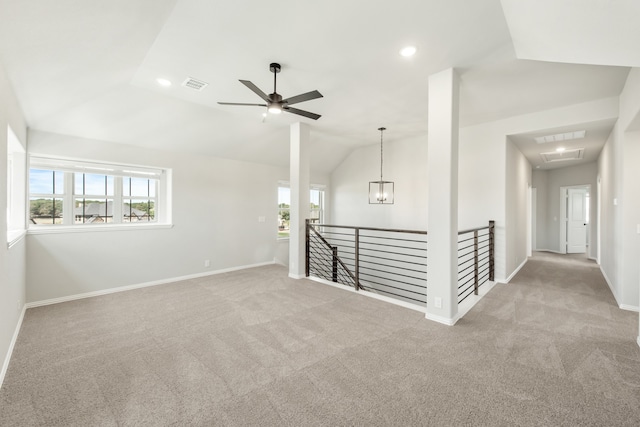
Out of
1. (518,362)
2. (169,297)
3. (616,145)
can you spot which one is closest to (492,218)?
(616,145)

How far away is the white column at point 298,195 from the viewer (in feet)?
16.6

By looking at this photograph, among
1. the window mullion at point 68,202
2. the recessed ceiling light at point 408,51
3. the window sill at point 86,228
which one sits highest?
the recessed ceiling light at point 408,51

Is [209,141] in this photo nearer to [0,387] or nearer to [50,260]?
[50,260]

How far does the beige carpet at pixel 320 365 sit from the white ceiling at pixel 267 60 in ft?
7.70

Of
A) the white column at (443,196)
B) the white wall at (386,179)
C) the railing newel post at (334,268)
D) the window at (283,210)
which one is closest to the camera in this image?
the white column at (443,196)

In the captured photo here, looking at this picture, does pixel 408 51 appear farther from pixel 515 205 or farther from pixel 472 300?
pixel 515 205

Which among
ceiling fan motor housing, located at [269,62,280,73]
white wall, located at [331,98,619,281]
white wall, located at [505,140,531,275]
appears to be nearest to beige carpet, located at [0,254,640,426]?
white wall, located at [505,140,531,275]

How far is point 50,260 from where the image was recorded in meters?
3.91

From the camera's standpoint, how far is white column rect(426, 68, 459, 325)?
3.13 metres

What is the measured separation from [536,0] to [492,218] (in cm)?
381

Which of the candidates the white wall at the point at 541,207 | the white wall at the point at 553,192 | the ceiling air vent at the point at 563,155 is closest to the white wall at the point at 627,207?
the ceiling air vent at the point at 563,155

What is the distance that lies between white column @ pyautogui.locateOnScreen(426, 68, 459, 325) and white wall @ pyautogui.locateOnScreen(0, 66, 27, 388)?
3.96 m

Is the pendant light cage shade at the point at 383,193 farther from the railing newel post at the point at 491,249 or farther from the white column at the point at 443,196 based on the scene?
the white column at the point at 443,196

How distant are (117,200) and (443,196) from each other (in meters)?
5.08
